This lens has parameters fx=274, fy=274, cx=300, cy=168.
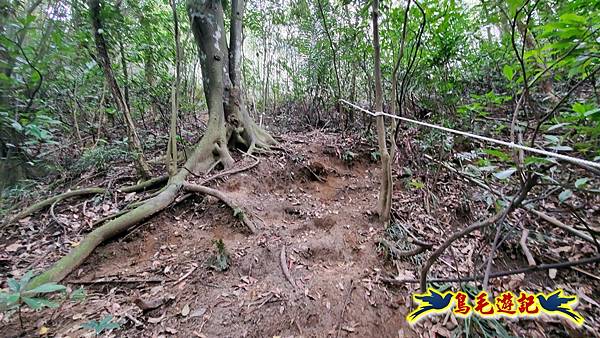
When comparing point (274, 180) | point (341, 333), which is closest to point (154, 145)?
point (274, 180)

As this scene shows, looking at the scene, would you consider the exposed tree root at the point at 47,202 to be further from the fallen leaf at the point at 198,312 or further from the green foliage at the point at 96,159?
the fallen leaf at the point at 198,312

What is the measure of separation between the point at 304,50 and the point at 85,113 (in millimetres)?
5460

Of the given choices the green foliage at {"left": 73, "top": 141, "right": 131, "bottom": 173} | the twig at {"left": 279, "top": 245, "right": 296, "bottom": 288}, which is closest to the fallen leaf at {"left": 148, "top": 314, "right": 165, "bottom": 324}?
the twig at {"left": 279, "top": 245, "right": 296, "bottom": 288}

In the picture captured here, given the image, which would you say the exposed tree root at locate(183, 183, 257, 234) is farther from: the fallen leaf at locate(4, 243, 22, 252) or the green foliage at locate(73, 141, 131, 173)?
the green foliage at locate(73, 141, 131, 173)

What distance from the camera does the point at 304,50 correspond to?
24.0 feet

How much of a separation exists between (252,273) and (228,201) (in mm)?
1092

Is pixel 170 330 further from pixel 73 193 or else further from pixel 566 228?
pixel 566 228

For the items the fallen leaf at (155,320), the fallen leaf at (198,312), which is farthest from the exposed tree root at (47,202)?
the fallen leaf at (198,312)

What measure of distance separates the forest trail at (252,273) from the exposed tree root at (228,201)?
10 centimetres

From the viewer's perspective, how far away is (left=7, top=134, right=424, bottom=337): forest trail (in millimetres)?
2029

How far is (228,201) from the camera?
3.35 meters

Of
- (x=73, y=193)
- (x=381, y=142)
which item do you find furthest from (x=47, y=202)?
(x=381, y=142)

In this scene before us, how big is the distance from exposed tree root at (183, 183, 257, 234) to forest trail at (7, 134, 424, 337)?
0.10 m

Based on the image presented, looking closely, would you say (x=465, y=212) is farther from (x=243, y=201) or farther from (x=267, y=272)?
(x=243, y=201)
